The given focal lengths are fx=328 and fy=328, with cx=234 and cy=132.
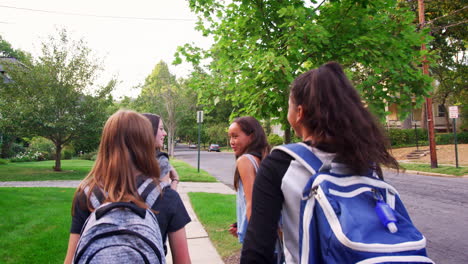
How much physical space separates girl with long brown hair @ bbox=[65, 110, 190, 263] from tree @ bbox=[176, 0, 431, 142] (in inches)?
83.1

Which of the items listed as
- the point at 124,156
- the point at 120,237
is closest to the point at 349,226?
the point at 120,237

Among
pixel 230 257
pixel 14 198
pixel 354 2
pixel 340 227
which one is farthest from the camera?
pixel 14 198

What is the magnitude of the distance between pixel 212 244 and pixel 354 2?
147 inches

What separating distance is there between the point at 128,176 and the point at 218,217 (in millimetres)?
4968

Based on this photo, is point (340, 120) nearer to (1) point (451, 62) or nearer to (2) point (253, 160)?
(2) point (253, 160)

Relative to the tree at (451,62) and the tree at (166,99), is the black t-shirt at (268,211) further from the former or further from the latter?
the tree at (166,99)

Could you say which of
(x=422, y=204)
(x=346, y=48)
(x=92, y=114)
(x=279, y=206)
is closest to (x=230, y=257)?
(x=346, y=48)

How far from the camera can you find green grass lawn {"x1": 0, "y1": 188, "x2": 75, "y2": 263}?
14.0 ft

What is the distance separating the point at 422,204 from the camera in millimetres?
8039

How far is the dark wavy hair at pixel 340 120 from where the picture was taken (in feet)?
4.09

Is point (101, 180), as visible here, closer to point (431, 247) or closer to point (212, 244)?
point (212, 244)

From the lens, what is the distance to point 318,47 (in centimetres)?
390

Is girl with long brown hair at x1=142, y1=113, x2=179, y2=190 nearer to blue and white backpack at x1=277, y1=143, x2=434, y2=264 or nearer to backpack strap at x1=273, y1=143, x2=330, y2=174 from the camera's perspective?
backpack strap at x1=273, y1=143, x2=330, y2=174

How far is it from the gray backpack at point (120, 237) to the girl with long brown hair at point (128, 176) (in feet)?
Answer: 0.59
